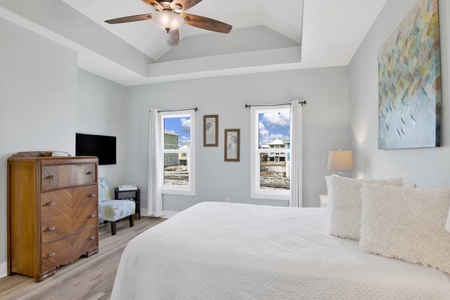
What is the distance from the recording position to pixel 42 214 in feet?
7.81

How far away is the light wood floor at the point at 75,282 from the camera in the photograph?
213 centimetres

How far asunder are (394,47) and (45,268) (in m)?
3.86

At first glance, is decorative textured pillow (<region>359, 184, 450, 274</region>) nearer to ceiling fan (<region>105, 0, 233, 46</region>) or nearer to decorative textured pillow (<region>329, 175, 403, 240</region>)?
decorative textured pillow (<region>329, 175, 403, 240</region>)

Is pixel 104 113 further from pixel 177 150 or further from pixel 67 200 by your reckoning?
pixel 67 200

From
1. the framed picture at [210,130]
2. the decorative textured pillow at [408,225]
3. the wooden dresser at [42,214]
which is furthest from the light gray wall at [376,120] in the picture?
the wooden dresser at [42,214]

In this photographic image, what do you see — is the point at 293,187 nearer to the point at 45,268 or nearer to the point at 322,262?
the point at 322,262

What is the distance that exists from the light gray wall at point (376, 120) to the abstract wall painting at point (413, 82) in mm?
43

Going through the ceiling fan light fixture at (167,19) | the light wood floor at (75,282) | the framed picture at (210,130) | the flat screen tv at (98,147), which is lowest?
the light wood floor at (75,282)

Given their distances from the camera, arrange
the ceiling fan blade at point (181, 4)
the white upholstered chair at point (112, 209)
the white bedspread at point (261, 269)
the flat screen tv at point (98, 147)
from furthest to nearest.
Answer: the flat screen tv at point (98, 147), the white upholstered chair at point (112, 209), the ceiling fan blade at point (181, 4), the white bedspread at point (261, 269)

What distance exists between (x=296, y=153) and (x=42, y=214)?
3457mm

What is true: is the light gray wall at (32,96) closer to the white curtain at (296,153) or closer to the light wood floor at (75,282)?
the light wood floor at (75,282)

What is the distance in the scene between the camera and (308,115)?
3.97 metres

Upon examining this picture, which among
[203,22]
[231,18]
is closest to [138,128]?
[231,18]

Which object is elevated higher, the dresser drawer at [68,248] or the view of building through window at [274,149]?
the view of building through window at [274,149]
